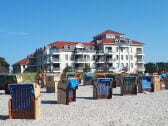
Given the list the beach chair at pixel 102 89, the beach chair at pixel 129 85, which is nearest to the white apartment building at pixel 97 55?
the beach chair at pixel 129 85

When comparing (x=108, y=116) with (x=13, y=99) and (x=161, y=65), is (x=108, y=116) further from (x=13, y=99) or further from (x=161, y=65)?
(x=161, y=65)

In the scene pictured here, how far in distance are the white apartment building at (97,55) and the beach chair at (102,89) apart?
7096cm

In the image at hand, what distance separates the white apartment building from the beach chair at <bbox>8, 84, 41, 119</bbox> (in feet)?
259

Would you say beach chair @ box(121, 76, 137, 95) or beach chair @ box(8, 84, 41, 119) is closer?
beach chair @ box(8, 84, 41, 119)

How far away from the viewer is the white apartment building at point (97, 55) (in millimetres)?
93906

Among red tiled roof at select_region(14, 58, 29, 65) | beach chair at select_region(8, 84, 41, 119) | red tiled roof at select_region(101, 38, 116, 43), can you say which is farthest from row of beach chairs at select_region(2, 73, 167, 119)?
red tiled roof at select_region(14, 58, 29, 65)

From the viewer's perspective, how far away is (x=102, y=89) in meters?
20.3

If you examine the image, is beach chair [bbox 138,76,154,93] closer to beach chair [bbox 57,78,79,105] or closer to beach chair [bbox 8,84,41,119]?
beach chair [bbox 57,78,79,105]

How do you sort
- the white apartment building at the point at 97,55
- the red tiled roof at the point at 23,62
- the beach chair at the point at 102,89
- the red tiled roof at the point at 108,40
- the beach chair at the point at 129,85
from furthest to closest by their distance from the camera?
the red tiled roof at the point at 23,62 < the red tiled roof at the point at 108,40 < the white apartment building at the point at 97,55 < the beach chair at the point at 129,85 < the beach chair at the point at 102,89

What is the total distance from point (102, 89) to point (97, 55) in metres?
76.2

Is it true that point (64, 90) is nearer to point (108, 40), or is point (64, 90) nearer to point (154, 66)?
point (108, 40)

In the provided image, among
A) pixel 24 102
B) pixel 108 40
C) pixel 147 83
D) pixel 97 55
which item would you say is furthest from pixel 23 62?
pixel 24 102

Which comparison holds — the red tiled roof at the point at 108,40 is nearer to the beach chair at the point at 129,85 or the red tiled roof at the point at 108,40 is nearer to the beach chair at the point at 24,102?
the beach chair at the point at 129,85

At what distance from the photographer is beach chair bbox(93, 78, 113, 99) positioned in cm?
2022
